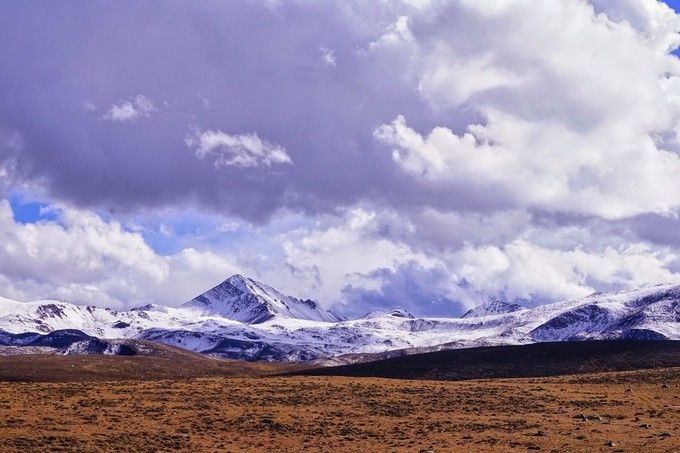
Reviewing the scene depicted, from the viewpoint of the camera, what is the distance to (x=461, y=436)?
1929 inches

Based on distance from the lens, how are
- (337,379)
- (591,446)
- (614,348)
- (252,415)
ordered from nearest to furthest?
(591,446) → (252,415) → (337,379) → (614,348)

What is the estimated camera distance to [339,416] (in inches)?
2229

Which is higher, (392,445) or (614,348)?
(614,348)

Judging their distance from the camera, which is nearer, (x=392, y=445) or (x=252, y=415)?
(x=392, y=445)

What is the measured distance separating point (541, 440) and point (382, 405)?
55.0 ft

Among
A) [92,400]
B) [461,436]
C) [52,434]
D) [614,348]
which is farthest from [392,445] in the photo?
[614,348]

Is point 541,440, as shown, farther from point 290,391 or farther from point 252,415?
point 290,391

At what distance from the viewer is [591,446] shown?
44719 mm

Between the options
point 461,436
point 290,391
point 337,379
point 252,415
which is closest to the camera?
point 461,436

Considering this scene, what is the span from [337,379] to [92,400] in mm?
25907

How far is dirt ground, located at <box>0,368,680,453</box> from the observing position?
45719mm

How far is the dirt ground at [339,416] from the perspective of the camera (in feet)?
150

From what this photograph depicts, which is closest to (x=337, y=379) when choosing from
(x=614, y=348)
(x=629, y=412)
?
(x=629, y=412)

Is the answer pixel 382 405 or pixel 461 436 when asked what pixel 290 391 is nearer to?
pixel 382 405
